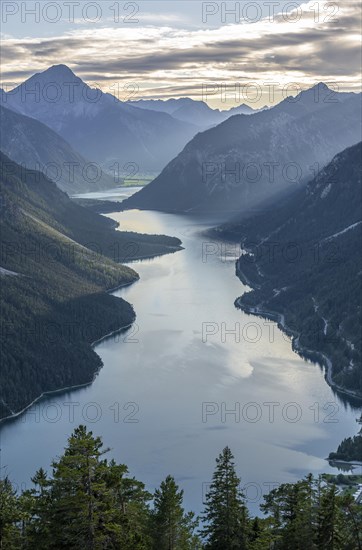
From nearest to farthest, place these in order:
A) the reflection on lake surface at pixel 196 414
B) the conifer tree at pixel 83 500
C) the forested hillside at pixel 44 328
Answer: the conifer tree at pixel 83 500
the reflection on lake surface at pixel 196 414
the forested hillside at pixel 44 328

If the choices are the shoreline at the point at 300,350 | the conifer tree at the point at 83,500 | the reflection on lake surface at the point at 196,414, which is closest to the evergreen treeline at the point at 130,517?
the conifer tree at the point at 83,500

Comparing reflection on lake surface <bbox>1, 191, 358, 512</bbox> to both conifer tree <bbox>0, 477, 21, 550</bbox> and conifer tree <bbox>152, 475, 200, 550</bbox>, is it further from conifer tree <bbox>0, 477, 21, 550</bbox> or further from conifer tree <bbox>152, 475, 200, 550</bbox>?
conifer tree <bbox>0, 477, 21, 550</bbox>

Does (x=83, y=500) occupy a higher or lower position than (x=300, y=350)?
higher

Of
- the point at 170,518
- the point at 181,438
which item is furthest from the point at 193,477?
the point at 170,518

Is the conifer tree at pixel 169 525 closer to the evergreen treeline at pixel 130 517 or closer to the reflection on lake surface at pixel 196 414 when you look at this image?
the evergreen treeline at pixel 130 517

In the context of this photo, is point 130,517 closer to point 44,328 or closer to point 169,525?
point 169,525

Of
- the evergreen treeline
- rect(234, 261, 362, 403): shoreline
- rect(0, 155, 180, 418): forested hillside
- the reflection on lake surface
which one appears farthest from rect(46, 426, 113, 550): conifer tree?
rect(234, 261, 362, 403): shoreline

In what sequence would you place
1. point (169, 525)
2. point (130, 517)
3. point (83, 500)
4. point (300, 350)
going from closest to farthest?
point (83, 500)
point (130, 517)
point (169, 525)
point (300, 350)

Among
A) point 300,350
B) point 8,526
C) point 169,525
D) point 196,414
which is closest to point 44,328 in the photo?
point 300,350
